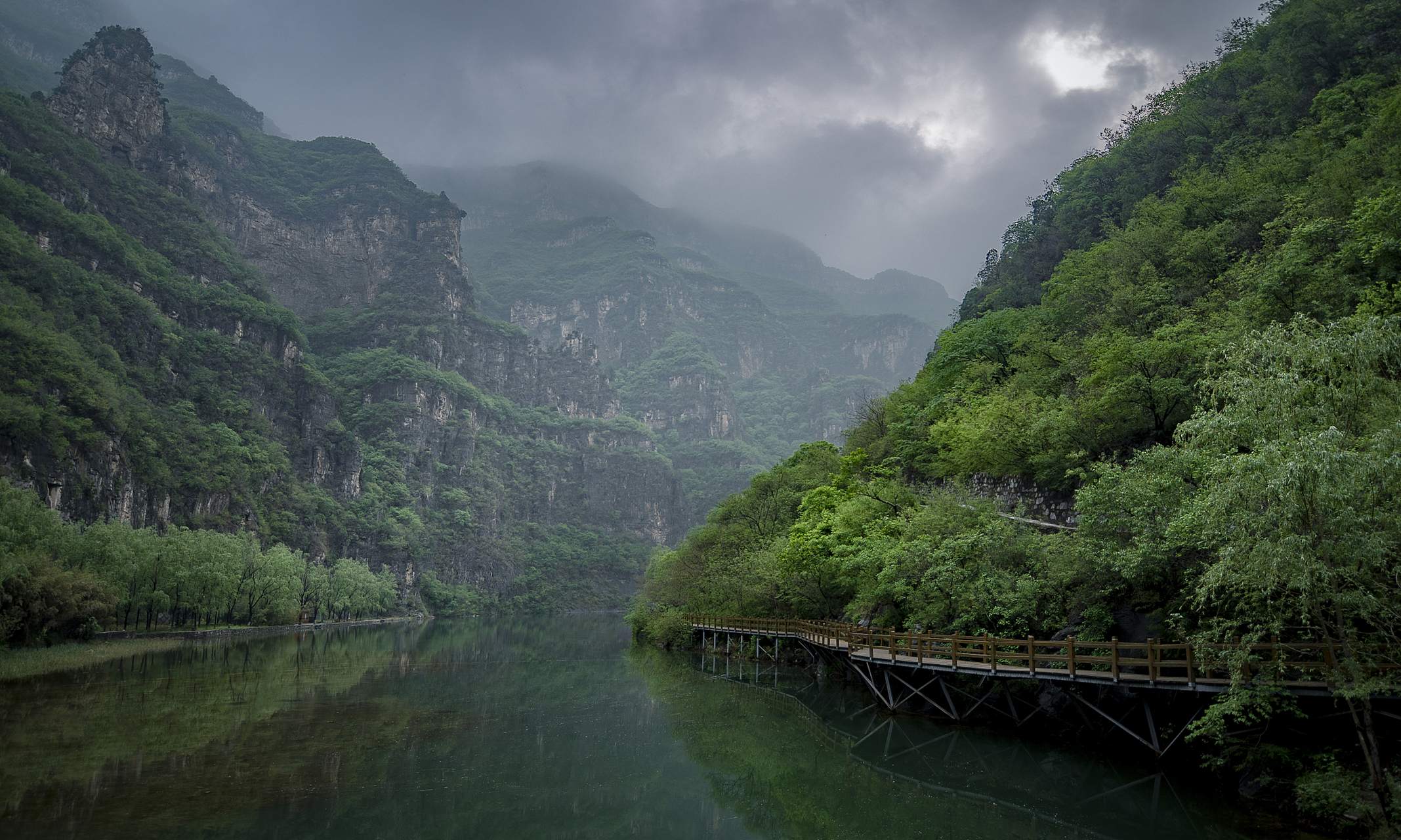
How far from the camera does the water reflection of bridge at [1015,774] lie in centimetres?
1429

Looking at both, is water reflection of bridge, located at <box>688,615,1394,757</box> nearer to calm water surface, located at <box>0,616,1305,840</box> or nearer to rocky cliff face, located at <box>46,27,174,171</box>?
calm water surface, located at <box>0,616,1305,840</box>

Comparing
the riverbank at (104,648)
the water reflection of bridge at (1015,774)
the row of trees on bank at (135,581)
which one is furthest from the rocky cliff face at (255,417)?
the water reflection of bridge at (1015,774)

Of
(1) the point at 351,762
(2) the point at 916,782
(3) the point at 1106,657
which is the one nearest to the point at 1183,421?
(3) the point at 1106,657

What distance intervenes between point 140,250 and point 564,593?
104325 millimetres

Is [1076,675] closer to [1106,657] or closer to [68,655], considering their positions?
[1106,657]

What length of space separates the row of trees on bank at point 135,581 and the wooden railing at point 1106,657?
130 feet

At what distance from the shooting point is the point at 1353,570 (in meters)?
11.3

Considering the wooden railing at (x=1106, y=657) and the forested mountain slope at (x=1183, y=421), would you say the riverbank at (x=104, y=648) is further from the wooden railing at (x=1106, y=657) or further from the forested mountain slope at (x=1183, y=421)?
the wooden railing at (x=1106, y=657)

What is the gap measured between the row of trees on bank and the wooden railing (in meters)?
39.8

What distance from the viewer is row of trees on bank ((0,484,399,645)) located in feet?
126

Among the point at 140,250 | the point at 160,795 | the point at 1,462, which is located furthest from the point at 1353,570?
the point at 140,250

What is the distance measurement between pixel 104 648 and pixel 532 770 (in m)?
39.4

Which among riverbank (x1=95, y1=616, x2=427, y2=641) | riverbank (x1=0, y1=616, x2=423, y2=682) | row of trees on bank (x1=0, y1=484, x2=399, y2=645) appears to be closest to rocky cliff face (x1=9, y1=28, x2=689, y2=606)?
row of trees on bank (x1=0, y1=484, x2=399, y2=645)

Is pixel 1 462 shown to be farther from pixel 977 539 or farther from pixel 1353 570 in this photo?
pixel 1353 570
